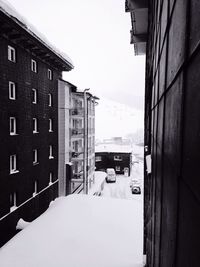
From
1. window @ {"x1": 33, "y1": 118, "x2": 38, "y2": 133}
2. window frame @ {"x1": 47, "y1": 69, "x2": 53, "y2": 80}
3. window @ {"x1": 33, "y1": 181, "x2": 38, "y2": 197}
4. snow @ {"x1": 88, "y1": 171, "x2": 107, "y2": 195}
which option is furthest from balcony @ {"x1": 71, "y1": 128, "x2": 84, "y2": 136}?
window @ {"x1": 33, "y1": 181, "x2": 38, "y2": 197}

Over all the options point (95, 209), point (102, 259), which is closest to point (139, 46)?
point (102, 259)

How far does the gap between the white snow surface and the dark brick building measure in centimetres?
271

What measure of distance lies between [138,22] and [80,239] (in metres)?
7.76

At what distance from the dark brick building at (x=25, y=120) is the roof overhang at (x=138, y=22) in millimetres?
6990

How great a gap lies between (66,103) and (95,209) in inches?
450

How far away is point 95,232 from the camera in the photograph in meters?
9.84

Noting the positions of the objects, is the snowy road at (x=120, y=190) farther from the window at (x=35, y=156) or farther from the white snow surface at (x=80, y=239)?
the white snow surface at (x=80, y=239)

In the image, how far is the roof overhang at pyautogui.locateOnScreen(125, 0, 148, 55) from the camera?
529cm

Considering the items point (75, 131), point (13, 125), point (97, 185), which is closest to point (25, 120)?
point (13, 125)

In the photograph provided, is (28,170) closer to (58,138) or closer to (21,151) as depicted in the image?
(21,151)

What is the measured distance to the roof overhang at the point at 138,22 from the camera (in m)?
5.29

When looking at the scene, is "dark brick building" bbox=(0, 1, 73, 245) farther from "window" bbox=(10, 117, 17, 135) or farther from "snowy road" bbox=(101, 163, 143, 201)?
"snowy road" bbox=(101, 163, 143, 201)

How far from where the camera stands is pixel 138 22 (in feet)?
20.9

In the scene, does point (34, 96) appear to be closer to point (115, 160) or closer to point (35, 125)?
point (35, 125)
